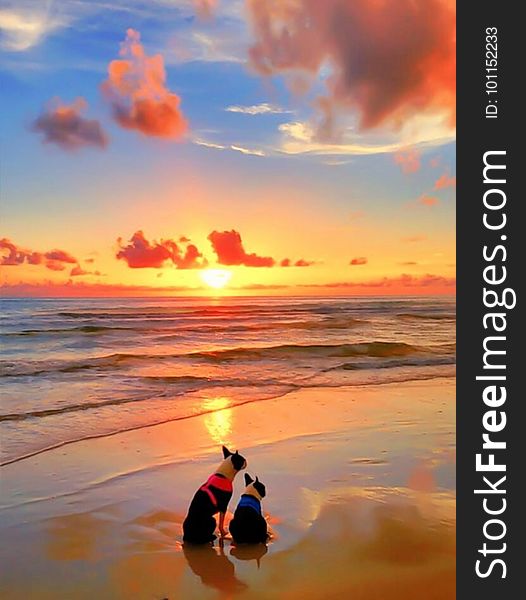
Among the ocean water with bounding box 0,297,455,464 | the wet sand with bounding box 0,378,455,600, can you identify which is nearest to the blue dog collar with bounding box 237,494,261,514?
the wet sand with bounding box 0,378,455,600

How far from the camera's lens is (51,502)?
235 inches

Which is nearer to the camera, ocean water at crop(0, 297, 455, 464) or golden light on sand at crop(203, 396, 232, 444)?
golden light on sand at crop(203, 396, 232, 444)

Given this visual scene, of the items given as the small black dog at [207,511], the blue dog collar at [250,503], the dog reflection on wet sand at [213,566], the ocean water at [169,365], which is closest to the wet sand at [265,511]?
the dog reflection on wet sand at [213,566]

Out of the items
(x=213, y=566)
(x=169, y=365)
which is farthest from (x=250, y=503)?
(x=169, y=365)

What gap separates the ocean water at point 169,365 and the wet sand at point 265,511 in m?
1.29

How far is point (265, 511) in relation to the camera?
5.54 meters

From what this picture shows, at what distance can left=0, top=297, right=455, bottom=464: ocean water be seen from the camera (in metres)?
9.91

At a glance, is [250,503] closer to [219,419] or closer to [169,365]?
[219,419]

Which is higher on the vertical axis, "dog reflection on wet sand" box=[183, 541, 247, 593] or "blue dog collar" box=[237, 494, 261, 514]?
"blue dog collar" box=[237, 494, 261, 514]

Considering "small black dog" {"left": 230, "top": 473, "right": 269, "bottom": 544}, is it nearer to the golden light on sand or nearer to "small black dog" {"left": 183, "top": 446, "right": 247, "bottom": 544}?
"small black dog" {"left": 183, "top": 446, "right": 247, "bottom": 544}

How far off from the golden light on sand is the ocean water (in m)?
0.09

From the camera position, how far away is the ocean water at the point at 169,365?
9914 mm

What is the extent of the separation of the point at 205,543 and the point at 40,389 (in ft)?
28.8

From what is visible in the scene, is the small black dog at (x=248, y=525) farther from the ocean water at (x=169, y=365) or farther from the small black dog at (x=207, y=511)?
the ocean water at (x=169, y=365)
